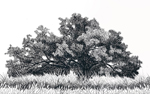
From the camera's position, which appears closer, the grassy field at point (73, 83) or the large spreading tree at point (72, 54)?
the grassy field at point (73, 83)

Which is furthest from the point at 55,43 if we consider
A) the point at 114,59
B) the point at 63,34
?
the point at 114,59

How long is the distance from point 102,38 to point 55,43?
318 cm

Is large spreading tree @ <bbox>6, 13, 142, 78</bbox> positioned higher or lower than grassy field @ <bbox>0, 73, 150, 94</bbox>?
higher

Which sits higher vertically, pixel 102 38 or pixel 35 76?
pixel 102 38

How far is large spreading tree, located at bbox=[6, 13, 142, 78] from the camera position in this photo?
20.3 metres

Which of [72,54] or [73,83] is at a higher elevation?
[72,54]

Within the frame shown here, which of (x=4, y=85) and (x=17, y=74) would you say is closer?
(x=4, y=85)

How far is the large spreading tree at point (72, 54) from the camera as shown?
66.6ft

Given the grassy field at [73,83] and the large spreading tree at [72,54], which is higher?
the large spreading tree at [72,54]

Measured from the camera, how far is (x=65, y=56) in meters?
20.6

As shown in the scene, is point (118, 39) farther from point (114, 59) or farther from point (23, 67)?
point (23, 67)

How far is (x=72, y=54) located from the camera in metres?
19.9

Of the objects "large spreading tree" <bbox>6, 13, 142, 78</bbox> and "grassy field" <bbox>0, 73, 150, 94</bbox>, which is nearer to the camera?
"grassy field" <bbox>0, 73, 150, 94</bbox>

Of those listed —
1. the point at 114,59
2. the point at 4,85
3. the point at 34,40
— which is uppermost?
the point at 34,40
